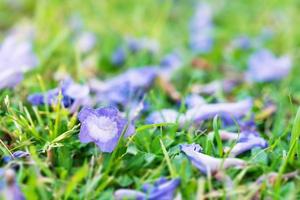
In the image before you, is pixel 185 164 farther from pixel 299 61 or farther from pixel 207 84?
pixel 299 61

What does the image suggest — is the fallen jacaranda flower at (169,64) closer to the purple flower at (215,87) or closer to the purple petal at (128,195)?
the purple flower at (215,87)

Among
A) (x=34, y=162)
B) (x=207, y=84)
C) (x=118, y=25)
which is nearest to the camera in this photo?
(x=34, y=162)

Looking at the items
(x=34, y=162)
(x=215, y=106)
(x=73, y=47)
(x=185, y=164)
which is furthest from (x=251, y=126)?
(x=73, y=47)

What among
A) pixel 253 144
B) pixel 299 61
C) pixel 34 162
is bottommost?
pixel 299 61

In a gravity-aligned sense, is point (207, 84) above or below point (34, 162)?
below

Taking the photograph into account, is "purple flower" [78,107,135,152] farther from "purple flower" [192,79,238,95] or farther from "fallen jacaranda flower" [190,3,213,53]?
"fallen jacaranda flower" [190,3,213,53]

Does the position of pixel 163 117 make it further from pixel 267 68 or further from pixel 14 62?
pixel 267 68
